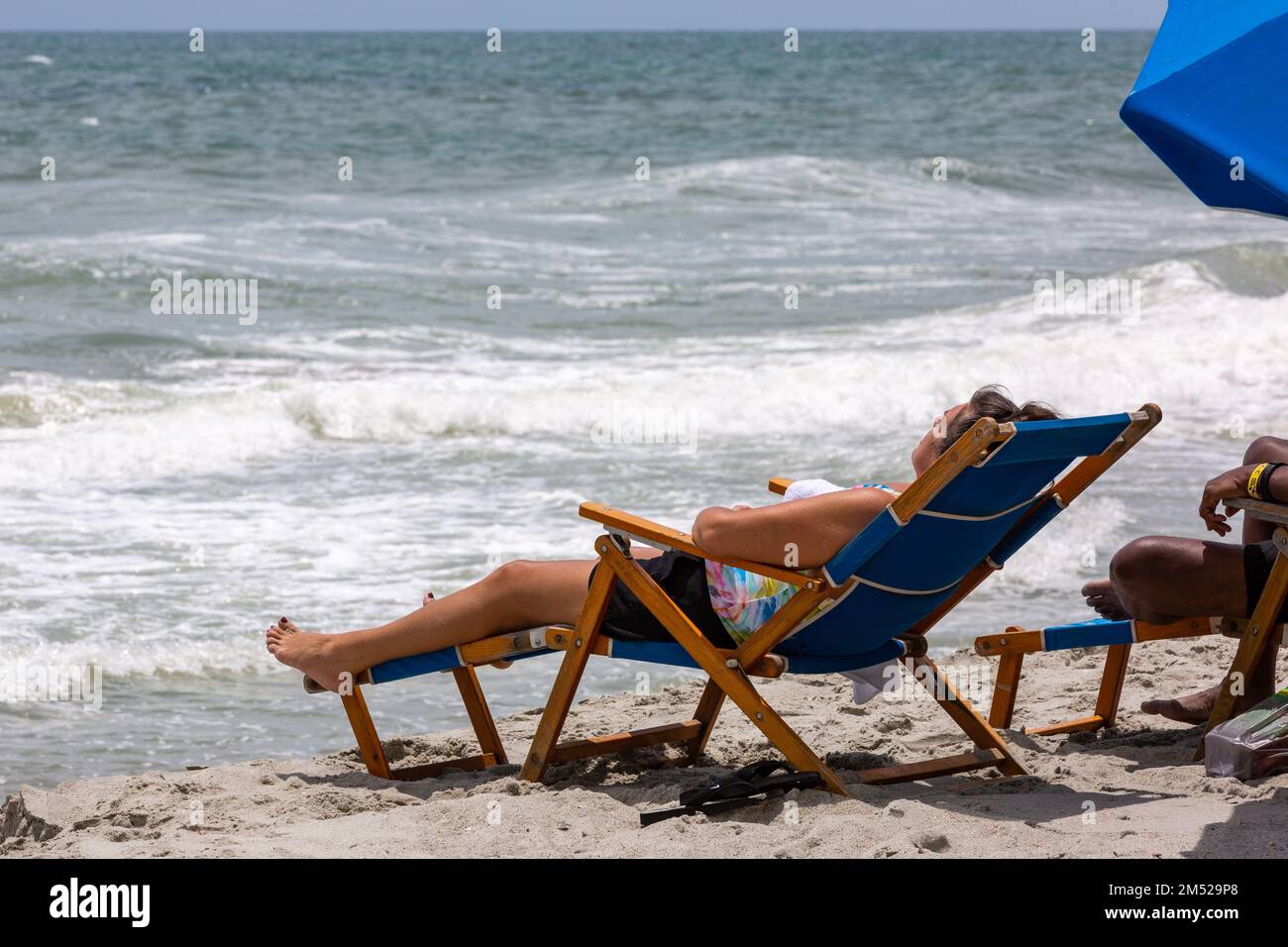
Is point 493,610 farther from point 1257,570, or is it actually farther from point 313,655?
point 1257,570

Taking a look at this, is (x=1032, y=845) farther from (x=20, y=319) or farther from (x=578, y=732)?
(x=20, y=319)

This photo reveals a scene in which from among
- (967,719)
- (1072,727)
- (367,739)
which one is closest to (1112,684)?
(1072,727)

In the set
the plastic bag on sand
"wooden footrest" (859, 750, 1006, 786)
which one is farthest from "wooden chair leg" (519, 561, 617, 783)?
A: the plastic bag on sand

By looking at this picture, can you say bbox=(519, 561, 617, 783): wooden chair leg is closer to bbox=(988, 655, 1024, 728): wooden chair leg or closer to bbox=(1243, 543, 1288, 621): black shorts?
bbox=(988, 655, 1024, 728): wooden chair leg

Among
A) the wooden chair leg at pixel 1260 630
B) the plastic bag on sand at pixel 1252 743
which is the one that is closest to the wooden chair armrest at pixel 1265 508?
the wooden chair leg at pixel 1260 630

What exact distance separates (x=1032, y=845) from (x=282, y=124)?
89.1 ft

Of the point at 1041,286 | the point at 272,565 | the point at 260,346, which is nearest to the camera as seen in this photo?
the point at 272,565

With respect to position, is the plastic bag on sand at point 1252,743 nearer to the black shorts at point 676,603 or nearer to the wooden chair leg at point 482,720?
the black shorts at point 676,603

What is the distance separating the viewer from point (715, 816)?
142 inches

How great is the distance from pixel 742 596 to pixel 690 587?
142mm

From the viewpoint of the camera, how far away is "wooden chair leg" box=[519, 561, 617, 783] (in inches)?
151

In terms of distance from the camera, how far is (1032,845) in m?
3.28

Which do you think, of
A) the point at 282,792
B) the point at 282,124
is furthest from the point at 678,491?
the point at 282,124

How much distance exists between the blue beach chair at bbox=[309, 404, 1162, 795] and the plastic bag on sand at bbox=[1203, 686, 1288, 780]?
47cm
